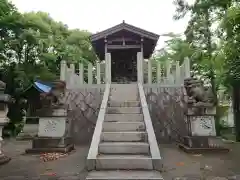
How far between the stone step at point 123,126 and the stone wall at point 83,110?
291 cm

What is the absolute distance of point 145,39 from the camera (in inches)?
586

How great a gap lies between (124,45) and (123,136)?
29.5ft

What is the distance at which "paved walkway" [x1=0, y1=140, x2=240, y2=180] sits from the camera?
5.17 m

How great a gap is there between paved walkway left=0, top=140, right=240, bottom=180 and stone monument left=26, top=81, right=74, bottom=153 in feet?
1.71

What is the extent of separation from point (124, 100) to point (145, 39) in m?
6.54

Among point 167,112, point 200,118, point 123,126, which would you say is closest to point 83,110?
point 167,112

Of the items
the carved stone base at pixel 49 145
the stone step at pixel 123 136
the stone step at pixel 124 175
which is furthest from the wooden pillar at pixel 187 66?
the stone step at pixel 124 175

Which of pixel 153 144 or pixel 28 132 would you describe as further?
pixel 28 132

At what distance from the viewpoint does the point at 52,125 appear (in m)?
7.89

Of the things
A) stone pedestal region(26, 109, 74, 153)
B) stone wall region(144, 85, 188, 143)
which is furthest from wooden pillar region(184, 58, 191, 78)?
stone pedestal region(26, 109, 74, 153)

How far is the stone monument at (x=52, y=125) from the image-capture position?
773 centimetres

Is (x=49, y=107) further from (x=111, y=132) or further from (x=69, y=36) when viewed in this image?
(x=69, y=36)

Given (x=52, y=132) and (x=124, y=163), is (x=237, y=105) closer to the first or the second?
(x=124, y=163)

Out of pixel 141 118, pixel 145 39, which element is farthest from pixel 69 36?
pixel 141 118
